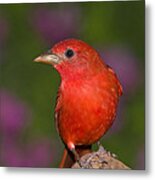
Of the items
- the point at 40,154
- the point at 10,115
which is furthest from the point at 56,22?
the point at 40,154

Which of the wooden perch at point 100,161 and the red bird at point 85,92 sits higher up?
the red bird at point 85,92

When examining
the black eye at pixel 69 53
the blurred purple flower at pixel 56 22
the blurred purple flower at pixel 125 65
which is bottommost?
the blurred purple flower at pixel 125 65

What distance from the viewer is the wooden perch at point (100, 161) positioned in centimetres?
215

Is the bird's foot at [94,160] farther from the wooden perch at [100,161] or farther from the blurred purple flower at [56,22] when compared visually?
the blurred purple flower at [56,22]

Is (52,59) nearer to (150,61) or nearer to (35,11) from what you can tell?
(35,11)

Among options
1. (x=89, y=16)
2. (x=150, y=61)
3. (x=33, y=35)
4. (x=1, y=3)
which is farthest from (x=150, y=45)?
(x=1, y=3)

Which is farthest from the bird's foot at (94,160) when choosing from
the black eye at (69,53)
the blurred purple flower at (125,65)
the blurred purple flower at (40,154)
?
the black eye at (69,53)

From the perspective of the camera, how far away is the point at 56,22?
2.19m

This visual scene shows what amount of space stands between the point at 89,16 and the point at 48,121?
1.34 feet

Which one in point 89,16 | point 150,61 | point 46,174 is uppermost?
point 89,16

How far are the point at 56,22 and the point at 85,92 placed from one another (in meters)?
0.28

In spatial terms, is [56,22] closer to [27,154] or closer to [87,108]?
[87,108]

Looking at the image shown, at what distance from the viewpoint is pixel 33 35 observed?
2.21m

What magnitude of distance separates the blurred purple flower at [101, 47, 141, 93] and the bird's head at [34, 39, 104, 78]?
40 millimetres
